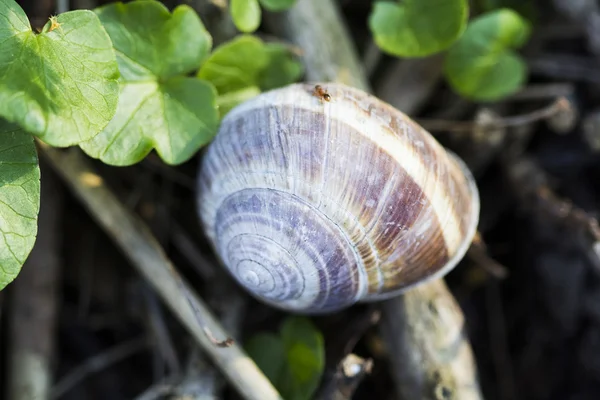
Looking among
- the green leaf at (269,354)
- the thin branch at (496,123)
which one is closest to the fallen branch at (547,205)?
the thin branch at (496,123)

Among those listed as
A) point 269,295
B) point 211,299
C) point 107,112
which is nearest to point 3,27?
point 107,112

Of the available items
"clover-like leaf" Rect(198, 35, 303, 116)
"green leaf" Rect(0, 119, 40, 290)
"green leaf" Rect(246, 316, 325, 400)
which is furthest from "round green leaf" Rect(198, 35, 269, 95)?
"green leaf" Rect(246, 316, 325, 400)

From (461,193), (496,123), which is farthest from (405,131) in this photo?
(496,123)

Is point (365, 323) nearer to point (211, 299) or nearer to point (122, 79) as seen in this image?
point (211, 299)

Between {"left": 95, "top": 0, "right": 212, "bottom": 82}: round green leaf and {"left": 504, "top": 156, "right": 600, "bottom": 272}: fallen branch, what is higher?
{"left": 95, "top": 0, "right": 212, "bottom": 82}: round green leaf

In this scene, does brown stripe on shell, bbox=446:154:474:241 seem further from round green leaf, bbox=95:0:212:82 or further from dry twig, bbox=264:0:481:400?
round green leaf, bbox=95:0:212:82

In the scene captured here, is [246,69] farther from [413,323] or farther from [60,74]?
[413,323]

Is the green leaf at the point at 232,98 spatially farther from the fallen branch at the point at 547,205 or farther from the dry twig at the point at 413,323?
the fallen branch at the point at 547,205
